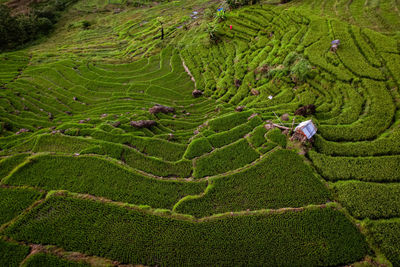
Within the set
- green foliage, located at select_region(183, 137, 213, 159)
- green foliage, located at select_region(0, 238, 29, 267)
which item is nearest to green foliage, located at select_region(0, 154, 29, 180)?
green foliage, located at select_region(0, 238, 29, 267)

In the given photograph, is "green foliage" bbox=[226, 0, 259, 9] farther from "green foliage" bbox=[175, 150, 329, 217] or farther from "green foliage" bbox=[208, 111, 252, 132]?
"green foliage" bbox=[175, 150, 329, 217]

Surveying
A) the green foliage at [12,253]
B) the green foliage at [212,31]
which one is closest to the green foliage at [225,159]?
the green foliage at [12,253]

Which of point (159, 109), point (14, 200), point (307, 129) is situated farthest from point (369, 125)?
point (14, 200)

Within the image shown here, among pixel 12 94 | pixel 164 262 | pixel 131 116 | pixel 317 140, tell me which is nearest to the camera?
pixel 164 262

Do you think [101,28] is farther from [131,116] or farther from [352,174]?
[352,174]

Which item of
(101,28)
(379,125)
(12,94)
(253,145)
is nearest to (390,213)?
(379,125)

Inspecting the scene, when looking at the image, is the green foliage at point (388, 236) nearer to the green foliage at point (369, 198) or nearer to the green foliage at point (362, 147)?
the green foliage at point (369, 198)
